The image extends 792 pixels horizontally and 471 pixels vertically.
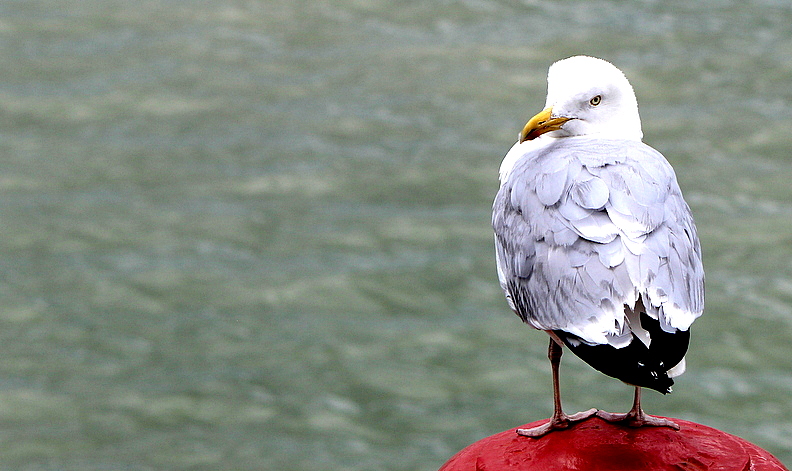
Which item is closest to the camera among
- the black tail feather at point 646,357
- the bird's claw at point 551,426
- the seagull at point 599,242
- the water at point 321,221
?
the black tail feather at point 646,357

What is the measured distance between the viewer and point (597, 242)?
2.62 metres

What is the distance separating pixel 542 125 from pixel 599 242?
597mm

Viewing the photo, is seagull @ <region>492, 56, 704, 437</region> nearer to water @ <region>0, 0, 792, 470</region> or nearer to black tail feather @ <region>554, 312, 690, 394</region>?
black tail feather @ <region>554, 312, 690, 394</region>

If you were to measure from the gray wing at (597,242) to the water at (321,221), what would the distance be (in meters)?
3.38

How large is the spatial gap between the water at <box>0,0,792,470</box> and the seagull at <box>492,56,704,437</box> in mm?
3271

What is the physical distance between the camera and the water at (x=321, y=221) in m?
6.40

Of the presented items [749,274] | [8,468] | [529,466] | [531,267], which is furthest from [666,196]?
[749,274]

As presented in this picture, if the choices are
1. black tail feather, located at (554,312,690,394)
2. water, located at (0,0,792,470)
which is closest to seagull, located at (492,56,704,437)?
black tail feather, located at (554,312,690,394)

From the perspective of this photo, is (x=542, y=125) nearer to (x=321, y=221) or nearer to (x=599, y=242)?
(x=599, y=242)

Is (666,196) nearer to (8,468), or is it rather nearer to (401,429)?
(401,429)

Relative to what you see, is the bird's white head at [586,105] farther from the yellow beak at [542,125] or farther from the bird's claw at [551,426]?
the bird's claw at [551,426]

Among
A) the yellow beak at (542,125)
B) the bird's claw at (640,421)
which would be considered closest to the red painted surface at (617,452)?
the bird's claw at (640,421)

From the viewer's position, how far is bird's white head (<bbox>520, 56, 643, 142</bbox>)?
314 centimetres

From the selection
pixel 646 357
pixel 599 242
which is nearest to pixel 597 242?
pixel 599 242
